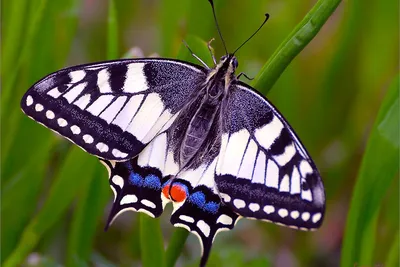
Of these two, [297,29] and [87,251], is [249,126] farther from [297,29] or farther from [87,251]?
[87,251]

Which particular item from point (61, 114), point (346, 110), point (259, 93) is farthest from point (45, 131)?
point (346, 110)

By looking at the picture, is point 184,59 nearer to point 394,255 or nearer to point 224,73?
point 224,73

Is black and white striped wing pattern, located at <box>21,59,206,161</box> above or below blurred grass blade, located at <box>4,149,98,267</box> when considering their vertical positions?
above

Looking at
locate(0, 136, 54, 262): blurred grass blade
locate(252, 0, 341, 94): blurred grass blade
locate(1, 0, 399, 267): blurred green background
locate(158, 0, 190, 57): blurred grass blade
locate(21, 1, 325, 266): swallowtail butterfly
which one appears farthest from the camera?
locate(158, 0, 190, 57): blurred grass blade

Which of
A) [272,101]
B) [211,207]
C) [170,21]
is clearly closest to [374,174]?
[211,207]

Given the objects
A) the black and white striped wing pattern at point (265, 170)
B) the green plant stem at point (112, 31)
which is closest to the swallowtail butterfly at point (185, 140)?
the black and white striped wing pattern at point (265, 170)

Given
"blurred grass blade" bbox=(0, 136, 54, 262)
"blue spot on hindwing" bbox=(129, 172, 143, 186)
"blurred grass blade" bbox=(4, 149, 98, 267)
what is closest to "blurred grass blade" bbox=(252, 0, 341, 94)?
"blue spot on hindwing" bbox=(129, 172, 143, 186)

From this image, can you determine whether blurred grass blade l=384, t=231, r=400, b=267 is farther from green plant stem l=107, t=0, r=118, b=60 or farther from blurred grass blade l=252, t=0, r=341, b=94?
green plant stem l=107, t=0, r=118, b=60
